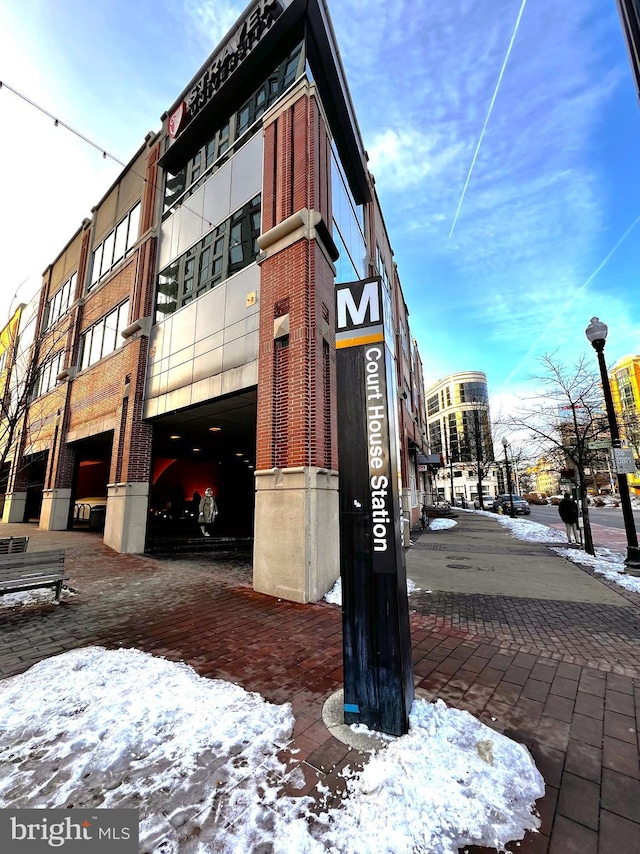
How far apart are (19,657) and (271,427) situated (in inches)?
198

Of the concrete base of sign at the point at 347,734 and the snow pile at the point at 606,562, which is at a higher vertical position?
the concrete base of sign at the point at 347,734

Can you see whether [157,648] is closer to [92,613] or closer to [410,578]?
[92,613]

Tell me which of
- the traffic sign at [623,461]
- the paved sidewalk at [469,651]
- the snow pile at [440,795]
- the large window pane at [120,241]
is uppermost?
the large window pane at [120,241]

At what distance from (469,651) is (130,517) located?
35.3 feet

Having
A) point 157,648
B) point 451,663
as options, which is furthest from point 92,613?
point 451,663

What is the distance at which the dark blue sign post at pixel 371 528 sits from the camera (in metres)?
2.96

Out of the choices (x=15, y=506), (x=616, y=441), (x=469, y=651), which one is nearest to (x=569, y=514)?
(x=616, y=441)

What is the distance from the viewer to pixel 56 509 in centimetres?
1730

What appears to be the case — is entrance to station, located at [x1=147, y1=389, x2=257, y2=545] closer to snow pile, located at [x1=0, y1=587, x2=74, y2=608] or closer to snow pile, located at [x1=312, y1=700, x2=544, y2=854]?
snow pile, located at [x1=0, y1=587, x2=74, y2=608]

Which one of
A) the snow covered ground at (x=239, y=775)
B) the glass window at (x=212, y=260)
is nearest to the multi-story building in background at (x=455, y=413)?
the glass window at (x=212, y=260)

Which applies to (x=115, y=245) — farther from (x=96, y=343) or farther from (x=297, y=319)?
(x=297, y=319)

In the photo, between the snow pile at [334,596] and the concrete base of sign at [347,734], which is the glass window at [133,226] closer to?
the snow pile at [334,596]

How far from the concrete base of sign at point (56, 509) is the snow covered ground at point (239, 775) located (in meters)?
16.7

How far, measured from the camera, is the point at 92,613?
596 centimetres
